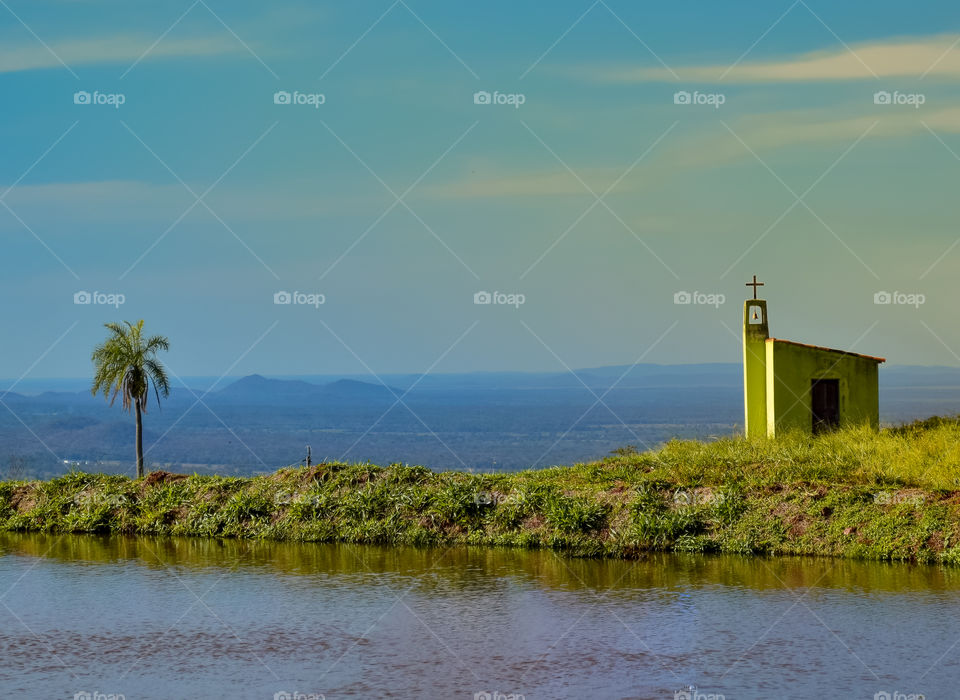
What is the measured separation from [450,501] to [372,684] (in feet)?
37.0

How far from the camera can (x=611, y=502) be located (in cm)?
2381

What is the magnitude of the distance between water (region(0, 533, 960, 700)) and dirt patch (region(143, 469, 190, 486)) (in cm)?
508

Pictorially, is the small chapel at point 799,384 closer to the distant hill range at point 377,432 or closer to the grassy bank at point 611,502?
the grassy bank at point 611,502

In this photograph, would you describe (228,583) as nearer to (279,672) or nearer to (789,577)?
(279,672)

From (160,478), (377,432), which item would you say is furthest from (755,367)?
(377,432)

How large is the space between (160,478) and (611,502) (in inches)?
451

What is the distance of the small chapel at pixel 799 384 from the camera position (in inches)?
1188

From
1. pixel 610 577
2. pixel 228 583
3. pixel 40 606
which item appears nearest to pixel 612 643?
pixel 610 577

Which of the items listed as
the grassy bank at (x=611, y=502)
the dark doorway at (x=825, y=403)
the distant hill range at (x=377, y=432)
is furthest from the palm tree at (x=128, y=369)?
the distant hill range at (x=377, y=432)

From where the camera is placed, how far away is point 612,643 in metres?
15.4

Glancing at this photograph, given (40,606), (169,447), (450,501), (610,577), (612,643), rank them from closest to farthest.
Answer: (612,643) < (40,606) < (610,577) < (450,501) < (169,447)

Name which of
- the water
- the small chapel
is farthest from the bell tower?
the water

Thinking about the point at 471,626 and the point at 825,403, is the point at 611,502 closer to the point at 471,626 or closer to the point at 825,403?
the point at 471,626

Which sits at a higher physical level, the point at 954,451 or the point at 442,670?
the point at 954,451
